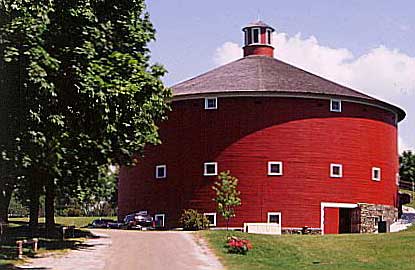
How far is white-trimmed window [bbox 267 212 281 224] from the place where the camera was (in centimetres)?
5041

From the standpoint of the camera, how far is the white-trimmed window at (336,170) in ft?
170

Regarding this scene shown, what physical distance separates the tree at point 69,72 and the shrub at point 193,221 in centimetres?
2227

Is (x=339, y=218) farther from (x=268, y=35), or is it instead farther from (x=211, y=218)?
(x=268, y=35)

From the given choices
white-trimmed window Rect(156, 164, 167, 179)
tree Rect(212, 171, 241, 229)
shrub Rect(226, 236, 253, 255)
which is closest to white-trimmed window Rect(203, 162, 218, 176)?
tree Rect(212, 171, 241, 229)

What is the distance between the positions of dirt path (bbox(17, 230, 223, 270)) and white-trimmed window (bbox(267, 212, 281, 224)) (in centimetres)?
1361

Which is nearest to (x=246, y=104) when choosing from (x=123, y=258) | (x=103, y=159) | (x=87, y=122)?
(x=103, y=159)

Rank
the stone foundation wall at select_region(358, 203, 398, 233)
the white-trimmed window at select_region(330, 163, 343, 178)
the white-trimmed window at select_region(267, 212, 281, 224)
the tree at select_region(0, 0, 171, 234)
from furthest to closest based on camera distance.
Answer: the stone foundation wall at select_region(358, 203, 398, 233), the white-trimmed window at select_region(330, 163, 343, 178), the white-trimmed window at select_region(267, 212, 281, 224), the tree at select_region(0, 0, 171, 234)

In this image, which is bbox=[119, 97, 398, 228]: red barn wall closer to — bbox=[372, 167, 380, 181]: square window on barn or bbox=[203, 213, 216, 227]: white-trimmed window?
bbox=[372, 167, 380, 181]: square window on barn

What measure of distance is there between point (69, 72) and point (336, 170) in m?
32.2

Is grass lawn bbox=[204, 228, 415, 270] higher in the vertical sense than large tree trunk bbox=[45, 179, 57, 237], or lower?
lower

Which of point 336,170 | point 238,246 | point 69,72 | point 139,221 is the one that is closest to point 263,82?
point 336,170

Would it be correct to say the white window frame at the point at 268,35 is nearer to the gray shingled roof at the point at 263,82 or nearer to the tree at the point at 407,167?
the gray shingled roof at the point at 263,82

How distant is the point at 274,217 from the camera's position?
166ft

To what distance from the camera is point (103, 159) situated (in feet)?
111
